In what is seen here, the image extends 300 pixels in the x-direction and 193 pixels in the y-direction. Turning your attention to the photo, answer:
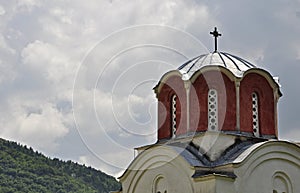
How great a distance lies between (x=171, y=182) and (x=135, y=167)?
1953 mm

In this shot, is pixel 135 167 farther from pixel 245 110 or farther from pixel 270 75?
pixel 270 75

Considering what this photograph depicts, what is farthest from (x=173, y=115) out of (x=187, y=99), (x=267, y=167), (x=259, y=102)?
(x=267, y=167)

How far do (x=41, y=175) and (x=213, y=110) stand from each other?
74094 mm

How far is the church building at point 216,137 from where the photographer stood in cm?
2105

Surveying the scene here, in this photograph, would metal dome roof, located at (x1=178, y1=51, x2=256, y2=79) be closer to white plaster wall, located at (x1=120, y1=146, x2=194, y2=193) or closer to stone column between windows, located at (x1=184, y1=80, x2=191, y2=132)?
stone column between windows, located at (x1=184, y1=80, x2=191, y2=132)

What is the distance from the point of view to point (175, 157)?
21672mm

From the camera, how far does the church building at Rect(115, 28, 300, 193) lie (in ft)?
69.1

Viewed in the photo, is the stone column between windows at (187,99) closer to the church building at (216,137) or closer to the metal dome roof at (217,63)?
the church building at (216,137)

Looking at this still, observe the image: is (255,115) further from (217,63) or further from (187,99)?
(187,99)

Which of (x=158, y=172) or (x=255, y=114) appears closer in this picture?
(x=158, y=172)

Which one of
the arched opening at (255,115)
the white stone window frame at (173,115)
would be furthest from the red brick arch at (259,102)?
the white stone window frame at (173,115)

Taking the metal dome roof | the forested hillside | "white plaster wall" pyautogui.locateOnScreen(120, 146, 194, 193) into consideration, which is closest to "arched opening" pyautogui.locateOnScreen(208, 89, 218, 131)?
the metal dome roof

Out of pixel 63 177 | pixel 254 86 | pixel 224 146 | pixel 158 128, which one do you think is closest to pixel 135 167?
pixel 158 128

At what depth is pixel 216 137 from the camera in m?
21.8
